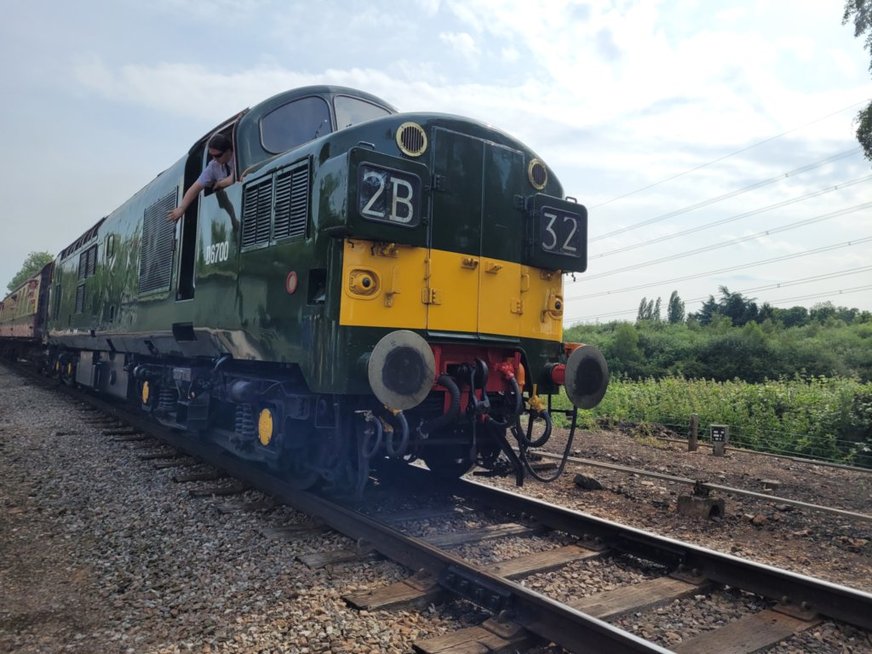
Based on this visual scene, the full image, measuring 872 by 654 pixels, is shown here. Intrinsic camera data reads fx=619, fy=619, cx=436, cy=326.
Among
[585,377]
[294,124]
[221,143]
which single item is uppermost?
[294,124]

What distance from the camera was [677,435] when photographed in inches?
571

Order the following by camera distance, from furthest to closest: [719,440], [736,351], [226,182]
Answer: [736,351] < [719,440] < [226,182]

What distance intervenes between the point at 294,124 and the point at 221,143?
0.91m

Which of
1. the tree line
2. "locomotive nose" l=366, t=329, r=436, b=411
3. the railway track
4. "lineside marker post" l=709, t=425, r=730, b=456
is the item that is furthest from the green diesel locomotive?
the tree line

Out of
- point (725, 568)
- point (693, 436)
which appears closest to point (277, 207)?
point (725, 568)

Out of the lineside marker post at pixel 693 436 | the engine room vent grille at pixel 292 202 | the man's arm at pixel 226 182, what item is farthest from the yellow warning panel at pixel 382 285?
the lineside marker post at pixel 693 436

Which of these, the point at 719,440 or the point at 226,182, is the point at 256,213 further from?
the point at 719,440

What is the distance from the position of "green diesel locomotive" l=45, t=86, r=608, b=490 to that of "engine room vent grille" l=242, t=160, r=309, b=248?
20 mm

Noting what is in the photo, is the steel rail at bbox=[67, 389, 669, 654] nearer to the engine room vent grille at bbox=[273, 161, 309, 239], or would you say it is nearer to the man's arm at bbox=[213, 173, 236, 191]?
the engine room vent grille at bbox=[273, 161, 309, 239]

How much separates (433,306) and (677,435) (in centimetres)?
1152

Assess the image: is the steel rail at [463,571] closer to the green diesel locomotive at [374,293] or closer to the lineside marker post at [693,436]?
the green diesel locomotive at [374,293]

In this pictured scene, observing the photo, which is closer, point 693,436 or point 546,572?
point 546,572

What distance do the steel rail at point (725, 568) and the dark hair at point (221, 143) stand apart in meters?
4.51

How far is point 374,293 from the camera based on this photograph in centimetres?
453
